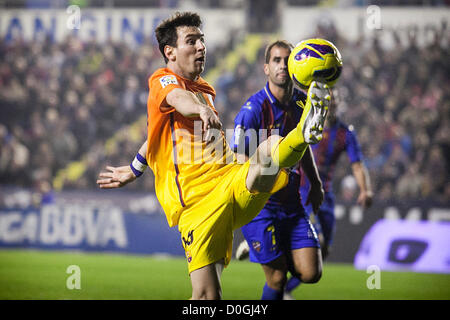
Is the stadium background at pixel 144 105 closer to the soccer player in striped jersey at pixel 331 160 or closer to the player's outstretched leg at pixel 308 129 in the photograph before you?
the soccer player in striped jersey at pixel 331 160

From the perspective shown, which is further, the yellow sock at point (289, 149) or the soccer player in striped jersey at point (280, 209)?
the soccer player in striped jersey at point (280, 209)

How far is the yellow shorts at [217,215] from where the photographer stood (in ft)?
13.2

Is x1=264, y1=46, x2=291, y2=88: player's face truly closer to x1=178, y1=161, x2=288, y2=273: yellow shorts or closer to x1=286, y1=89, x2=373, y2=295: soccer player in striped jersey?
x1=178, y1=161, x2=288, y2=273: yellow shorts

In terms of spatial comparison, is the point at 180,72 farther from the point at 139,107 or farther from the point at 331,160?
the point at 139,107

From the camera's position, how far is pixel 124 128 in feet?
51.0

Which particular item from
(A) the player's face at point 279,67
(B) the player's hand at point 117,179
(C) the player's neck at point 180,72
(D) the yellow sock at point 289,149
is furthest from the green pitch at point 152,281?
(D) the yellow sock at point 289,149

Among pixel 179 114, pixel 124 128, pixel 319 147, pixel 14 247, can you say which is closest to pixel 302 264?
pixel 179 114

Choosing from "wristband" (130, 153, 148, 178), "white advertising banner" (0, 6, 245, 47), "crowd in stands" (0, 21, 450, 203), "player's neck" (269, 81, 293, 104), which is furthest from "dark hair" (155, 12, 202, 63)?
"white advertising banner" (0, 6, 245, 47)

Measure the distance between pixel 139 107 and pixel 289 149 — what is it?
495 inches

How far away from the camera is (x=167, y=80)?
4113 mm

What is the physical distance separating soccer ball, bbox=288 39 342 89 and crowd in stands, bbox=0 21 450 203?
7.68 m

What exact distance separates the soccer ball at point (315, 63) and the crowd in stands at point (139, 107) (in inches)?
303

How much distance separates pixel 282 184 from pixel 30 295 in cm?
430
